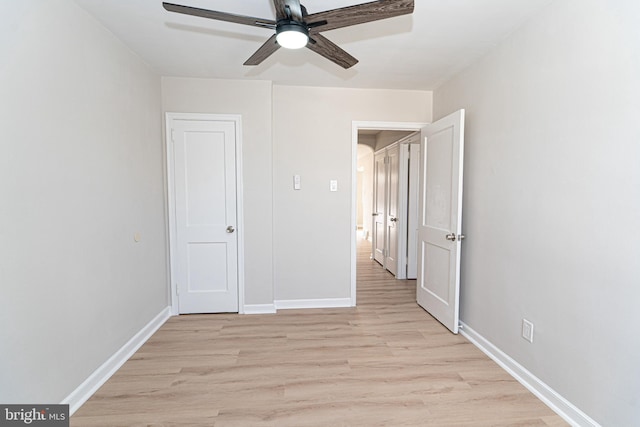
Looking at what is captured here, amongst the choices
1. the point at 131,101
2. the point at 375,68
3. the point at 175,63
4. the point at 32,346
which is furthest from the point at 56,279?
the point at 375,68

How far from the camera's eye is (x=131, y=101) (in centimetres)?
246

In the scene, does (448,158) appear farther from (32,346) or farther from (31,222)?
(32,346)

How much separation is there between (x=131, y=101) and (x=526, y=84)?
3039 mm

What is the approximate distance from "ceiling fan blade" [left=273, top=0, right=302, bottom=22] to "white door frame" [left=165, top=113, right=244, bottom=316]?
1.72 meters

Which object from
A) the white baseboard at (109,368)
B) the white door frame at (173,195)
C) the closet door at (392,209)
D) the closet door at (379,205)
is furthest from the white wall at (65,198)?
the closet door at (379,205)

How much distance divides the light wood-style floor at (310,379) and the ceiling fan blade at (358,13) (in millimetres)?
2194

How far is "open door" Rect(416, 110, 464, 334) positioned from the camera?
259cm

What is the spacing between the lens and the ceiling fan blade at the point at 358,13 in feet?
4.49

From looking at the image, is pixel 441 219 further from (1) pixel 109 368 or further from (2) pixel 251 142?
(1) pixel 109 368

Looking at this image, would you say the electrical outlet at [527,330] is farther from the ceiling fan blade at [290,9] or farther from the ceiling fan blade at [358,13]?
the ceiling fan blade at [290,9]

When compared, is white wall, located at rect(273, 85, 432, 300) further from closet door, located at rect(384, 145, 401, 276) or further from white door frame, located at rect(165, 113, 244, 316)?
closet door, located at rect(384, 145, 401, 276)

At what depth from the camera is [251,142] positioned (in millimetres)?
3084

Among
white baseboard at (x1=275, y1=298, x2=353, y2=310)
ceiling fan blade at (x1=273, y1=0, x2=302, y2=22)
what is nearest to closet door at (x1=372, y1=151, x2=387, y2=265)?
white baseboard at (x1=275, y1=298, x2=353, y2=310)

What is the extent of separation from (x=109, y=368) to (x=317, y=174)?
2453 millimetres
